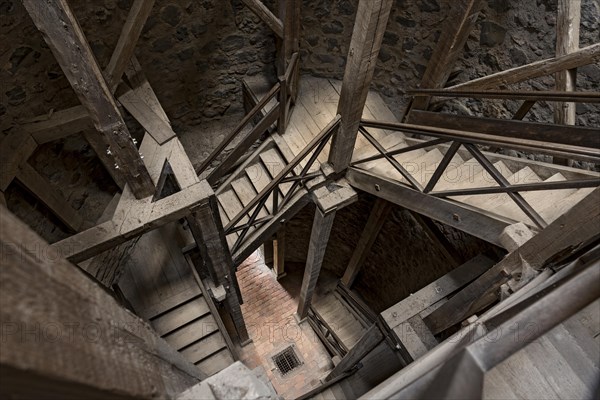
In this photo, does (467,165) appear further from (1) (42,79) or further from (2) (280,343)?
(2) (280,343)

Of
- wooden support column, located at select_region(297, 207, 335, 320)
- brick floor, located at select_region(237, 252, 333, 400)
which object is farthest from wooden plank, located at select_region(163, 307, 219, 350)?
brick floor, located at select_region(237, 252, 333, 400)

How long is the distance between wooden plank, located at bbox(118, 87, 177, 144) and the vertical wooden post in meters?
3.24

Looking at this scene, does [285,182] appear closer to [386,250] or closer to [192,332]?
[192,332]

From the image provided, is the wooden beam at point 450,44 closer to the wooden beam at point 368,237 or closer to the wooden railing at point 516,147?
the wooden railing at point 516,147

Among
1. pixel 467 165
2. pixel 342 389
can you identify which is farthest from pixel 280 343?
pixel 467 165

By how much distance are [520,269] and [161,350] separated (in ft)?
6.70

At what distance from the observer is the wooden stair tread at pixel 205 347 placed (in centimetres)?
438

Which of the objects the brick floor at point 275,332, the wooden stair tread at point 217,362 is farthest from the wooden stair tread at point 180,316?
the brick floor at point 275,332

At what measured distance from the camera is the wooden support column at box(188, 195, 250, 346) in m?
3.24

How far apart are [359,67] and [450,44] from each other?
147cm

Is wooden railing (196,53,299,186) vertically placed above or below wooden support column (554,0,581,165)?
above

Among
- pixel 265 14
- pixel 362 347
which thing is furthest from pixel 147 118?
pixel 362 347

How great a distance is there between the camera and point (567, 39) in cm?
300

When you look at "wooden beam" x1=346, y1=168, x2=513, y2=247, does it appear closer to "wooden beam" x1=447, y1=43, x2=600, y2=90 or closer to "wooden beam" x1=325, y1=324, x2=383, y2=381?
"wooden beam" x1=325, y1=324, x2=383, y2=381
